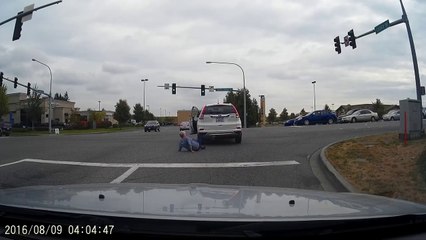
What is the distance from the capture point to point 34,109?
7600cm

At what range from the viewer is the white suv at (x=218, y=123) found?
18.1 meters

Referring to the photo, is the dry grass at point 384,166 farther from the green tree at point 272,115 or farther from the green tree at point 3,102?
the green tree at point 272,115

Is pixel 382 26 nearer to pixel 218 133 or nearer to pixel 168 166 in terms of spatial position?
pixel 218 133

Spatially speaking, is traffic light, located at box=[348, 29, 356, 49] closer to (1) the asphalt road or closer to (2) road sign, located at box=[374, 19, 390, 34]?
(2) road sign, located at box=[374, 19, 390, 34]

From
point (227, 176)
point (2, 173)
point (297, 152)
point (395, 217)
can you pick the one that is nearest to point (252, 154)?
point (297, 152)

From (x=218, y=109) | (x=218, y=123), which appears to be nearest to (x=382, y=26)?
(x=218, y=109)

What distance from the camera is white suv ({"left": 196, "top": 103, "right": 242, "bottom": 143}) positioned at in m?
18.1

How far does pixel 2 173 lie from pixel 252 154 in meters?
7.65

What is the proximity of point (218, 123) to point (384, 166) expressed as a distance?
26.5 ft

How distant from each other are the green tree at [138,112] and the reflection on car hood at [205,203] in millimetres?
119122

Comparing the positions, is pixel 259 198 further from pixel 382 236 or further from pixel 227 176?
pixel 227 176

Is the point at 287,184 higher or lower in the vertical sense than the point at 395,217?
lower

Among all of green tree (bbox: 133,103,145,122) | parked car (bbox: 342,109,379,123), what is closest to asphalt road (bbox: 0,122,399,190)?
parked car (bbox: 342,109,379,123)

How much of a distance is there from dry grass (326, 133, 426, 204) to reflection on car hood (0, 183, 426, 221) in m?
4.39
